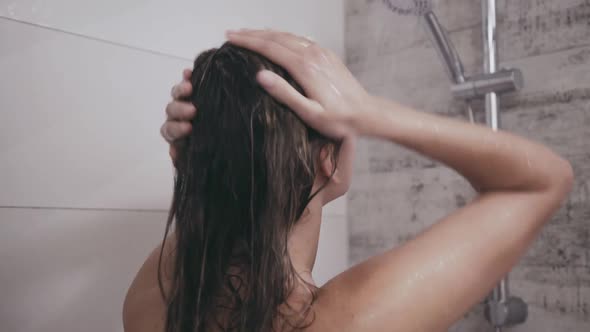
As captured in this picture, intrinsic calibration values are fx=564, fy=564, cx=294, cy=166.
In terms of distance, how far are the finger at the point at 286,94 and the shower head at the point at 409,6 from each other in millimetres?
507

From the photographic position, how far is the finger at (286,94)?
0.65 metres

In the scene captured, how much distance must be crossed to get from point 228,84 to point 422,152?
0.87 ft

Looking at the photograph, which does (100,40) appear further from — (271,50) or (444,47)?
(444,47)

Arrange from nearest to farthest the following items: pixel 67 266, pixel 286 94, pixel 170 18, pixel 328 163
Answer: pixel 286 94 < pixel 328 163 < pixel 67 266 < pixel 170 18

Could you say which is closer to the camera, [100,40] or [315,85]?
[315,85]

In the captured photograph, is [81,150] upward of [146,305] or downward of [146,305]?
upward

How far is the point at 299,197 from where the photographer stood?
72cm

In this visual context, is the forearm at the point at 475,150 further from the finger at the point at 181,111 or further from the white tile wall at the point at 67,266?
the white tile wall at the point at 67,266

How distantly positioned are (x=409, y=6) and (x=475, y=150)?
17.8 inches

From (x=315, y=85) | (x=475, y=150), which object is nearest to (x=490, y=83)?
(x=475, y=150)

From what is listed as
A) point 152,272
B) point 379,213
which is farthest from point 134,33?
point 379,213

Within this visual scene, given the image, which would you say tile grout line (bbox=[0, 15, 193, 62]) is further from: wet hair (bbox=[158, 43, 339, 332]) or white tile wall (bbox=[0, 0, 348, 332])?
wet hair (bbox=[158, 43, 339, 332])

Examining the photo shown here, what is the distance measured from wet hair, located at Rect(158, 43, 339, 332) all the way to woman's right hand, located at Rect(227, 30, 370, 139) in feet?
0.05

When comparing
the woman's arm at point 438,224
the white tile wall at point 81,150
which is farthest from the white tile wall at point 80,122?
the woman's arm at point 438,224
